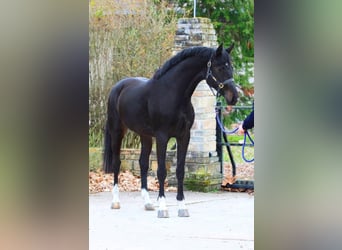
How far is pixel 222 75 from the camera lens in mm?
7984

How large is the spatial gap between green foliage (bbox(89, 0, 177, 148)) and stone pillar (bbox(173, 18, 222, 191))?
1.63 metres

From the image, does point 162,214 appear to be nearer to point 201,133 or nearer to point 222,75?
point 222,75

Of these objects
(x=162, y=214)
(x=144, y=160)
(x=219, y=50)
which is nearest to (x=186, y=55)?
(x=219, y=50)

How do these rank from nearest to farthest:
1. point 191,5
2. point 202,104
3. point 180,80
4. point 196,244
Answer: point 196,244 → point 180,80 → point 202,104 → point 191,5

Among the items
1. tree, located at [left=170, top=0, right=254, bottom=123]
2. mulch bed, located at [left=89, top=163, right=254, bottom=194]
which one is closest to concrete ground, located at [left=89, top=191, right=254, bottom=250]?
mulch bed, located at [left=89, top=163, right=254, bottom=194]

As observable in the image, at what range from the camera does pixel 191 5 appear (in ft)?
49.9

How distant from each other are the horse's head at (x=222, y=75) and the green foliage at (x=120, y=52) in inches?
126

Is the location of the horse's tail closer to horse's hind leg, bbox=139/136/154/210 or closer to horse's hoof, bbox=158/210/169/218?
horse's hind leg, bbox=139/136/154/210

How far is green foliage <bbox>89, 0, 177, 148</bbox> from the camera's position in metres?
11.3
